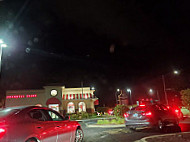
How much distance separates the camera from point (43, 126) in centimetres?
448

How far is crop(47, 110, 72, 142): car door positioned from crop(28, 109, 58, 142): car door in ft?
0.69

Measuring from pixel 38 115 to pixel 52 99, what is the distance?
1286 inches

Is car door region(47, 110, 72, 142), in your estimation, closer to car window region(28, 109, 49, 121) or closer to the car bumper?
car window region(28, 109, 49, 121)

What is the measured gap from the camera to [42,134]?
14.2 feet

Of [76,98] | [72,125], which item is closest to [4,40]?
[72,125]

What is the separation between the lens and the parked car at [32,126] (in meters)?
3.60

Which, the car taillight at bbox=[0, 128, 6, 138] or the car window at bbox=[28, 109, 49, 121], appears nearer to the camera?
the car taillight at bbox=[0, 128, 6, 138]

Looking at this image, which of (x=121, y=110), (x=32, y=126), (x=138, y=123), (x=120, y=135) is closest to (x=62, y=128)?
Answer: (x=32, y=126)

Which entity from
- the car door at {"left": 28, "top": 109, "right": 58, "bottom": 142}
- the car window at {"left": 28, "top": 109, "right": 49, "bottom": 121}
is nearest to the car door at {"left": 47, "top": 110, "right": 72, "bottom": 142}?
the car door at {"left": 28, "top": 109, "right": 58, "bottom": 142}

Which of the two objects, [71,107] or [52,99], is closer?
[52,99]

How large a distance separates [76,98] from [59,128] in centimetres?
3508

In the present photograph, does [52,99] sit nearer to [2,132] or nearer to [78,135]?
[78,135]

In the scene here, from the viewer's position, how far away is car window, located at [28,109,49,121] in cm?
454

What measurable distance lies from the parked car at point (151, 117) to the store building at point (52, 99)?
25.9 metres
